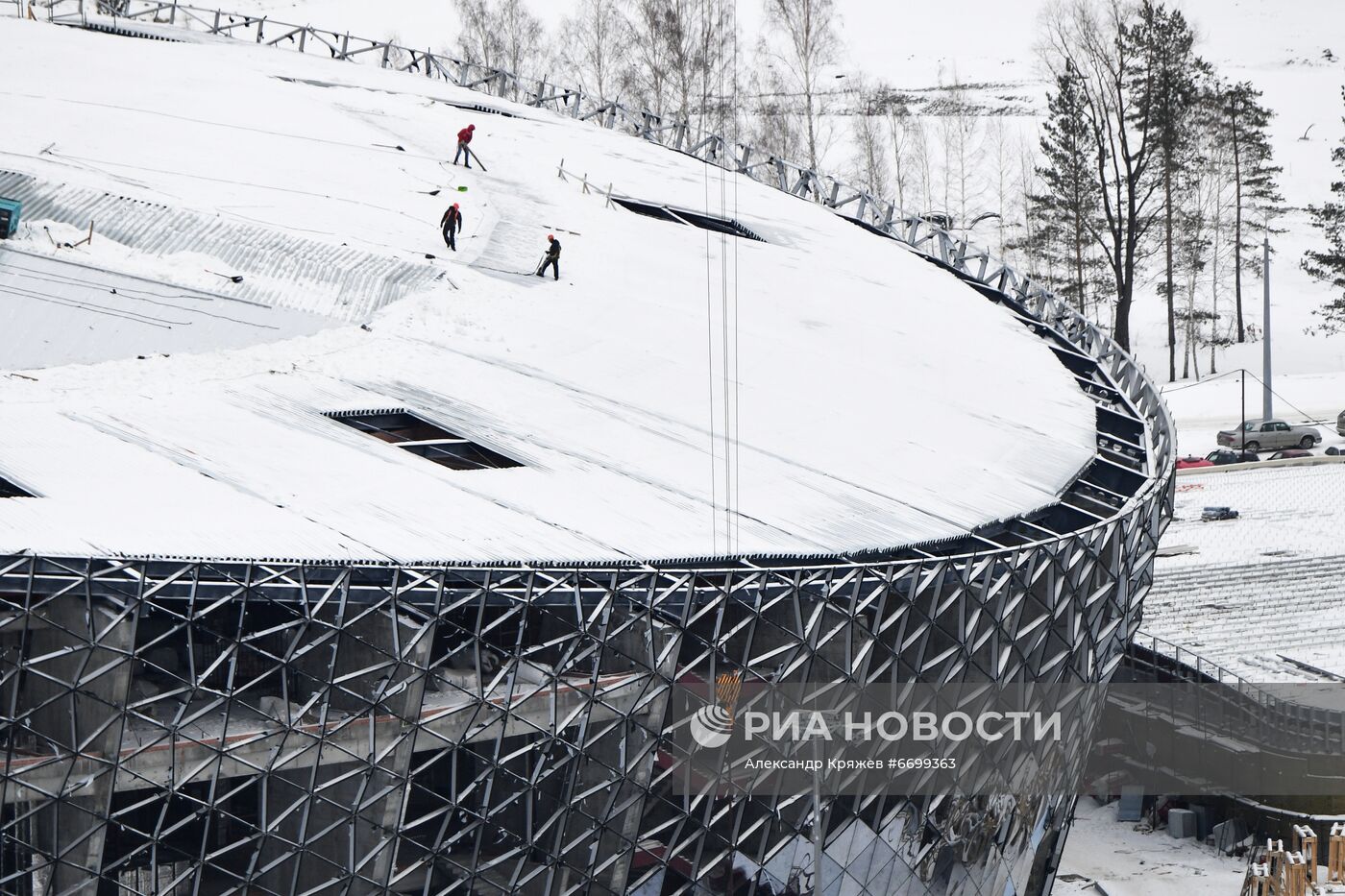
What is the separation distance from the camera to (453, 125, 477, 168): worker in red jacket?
40.8 metres

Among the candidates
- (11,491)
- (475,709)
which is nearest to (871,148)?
(475,709)

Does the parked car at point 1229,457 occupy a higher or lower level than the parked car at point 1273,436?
lower

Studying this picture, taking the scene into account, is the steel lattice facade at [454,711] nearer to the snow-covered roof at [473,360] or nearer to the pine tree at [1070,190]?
the snow-covered roof at [473,360]

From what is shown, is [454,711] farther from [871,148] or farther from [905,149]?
[905,149]

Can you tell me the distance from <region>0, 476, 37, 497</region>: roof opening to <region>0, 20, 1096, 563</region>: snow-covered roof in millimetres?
330

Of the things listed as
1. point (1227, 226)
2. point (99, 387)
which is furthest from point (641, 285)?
point (1227, 226)

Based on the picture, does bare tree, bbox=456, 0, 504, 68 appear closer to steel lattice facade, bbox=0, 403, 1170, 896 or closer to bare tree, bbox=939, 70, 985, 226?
bare tree, bbox=939, 70, 985, 226

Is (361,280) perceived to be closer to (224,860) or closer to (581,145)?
(224,860)

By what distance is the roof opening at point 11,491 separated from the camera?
21.3 metres

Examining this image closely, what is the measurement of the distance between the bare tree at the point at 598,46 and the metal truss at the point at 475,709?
175 feet

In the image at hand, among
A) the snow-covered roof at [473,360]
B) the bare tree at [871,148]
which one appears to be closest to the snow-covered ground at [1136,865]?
the snow-covered roof at [473,360]

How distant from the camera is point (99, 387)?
84.8 ft

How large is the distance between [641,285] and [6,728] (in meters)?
18.9

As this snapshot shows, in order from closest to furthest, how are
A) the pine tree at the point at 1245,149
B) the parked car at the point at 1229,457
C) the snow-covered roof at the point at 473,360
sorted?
the snow-covered roof at the point at 473,360 < the parked car at the point at 1229,457 < the pine tree at the point at 1245,149
